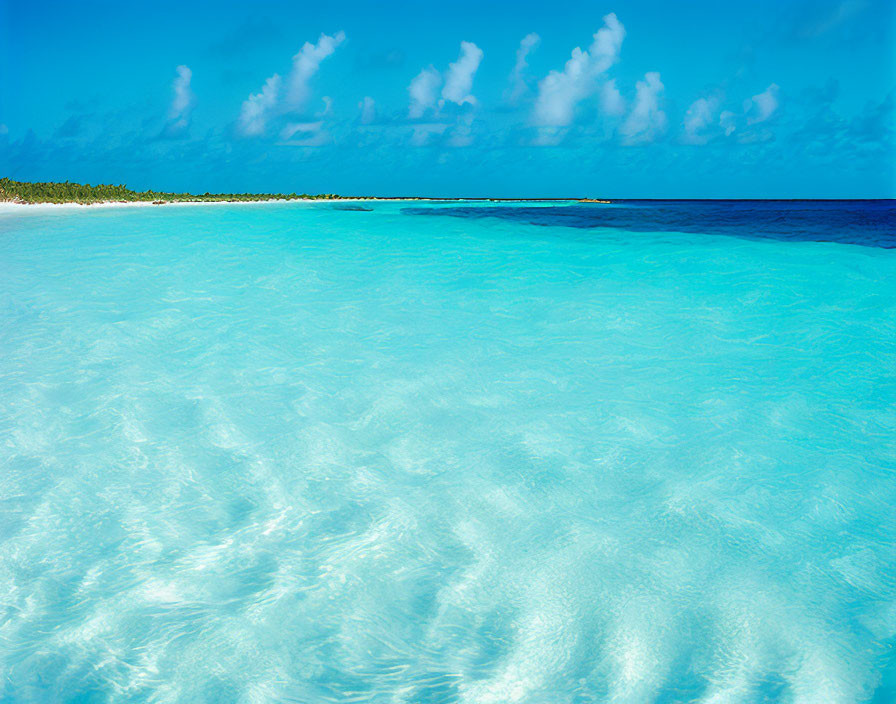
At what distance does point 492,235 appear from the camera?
18.3 metres

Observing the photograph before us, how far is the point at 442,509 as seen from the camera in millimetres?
2977

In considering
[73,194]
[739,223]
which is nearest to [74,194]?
[73,194]

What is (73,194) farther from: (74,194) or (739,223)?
(739,223)

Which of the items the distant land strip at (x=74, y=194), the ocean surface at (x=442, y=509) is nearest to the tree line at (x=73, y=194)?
the distant land strip at (x=74, y=194)

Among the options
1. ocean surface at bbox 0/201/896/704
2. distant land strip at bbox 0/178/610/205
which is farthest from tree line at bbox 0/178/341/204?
ocean surface at bbox 0/201/896/704

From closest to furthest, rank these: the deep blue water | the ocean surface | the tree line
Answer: the ocean surface, the deep blue water, the tree line

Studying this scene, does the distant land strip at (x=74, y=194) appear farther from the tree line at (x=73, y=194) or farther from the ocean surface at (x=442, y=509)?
the ocean surface at (x=442, y=509)

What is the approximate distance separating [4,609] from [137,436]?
5.36 feet

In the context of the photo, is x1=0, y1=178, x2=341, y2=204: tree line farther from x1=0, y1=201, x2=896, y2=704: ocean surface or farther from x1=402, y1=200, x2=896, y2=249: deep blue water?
x1=0, y1=201, x2=896, y2=704: ocean surface

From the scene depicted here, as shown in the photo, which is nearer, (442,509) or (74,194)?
(442,509)

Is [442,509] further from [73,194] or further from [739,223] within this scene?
[73,194]

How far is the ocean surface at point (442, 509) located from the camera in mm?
2016

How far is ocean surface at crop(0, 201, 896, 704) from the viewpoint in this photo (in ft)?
6.61

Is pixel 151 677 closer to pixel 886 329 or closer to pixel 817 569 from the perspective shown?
pixel 817 569
